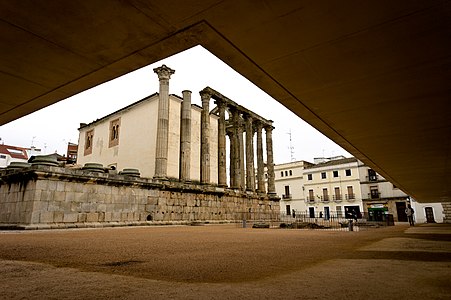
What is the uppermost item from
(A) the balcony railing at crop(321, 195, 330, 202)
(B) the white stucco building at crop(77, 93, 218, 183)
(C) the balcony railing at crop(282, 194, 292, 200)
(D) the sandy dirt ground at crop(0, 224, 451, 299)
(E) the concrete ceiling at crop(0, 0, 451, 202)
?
(B) the white stucco building at crop(77, 93, 218, 183)

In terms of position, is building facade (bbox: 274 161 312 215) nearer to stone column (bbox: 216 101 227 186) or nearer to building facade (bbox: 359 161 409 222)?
building facade (bbox: 359 161 409 222)

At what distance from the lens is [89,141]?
39438 millimetres

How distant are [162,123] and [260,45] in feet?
61.2

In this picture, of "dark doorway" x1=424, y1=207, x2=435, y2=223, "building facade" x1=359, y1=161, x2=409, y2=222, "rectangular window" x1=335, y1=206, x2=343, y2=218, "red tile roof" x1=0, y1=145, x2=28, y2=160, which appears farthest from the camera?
"red tile roof" x1=0, y1=145, x2=28, y2=160

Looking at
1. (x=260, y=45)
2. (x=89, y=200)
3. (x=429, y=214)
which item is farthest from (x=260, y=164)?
(x=260, y=45)

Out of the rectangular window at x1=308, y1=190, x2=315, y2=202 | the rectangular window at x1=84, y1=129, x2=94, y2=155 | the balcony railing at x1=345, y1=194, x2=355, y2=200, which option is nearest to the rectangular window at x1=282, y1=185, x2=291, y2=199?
the rectangular window at x1=308, y1=190, x2=315, y2=202

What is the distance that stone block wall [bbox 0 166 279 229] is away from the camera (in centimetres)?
1131

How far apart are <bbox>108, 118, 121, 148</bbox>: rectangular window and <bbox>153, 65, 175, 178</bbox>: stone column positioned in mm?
14829

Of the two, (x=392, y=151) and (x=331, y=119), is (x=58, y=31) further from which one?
(x=392, y=151)

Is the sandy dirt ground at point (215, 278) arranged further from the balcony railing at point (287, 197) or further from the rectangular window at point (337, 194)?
the balcony railing at point (287, 197)

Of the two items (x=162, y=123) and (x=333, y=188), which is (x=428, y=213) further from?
(x=162, y=123)

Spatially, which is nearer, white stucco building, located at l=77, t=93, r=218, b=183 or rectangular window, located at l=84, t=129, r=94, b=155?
white stucco building, located at l=77, t=93, r=218, b=183

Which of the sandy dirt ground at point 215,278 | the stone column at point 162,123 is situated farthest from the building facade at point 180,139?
the sandy dirt ground at point 215,278

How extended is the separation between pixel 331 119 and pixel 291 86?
5.49 feet
